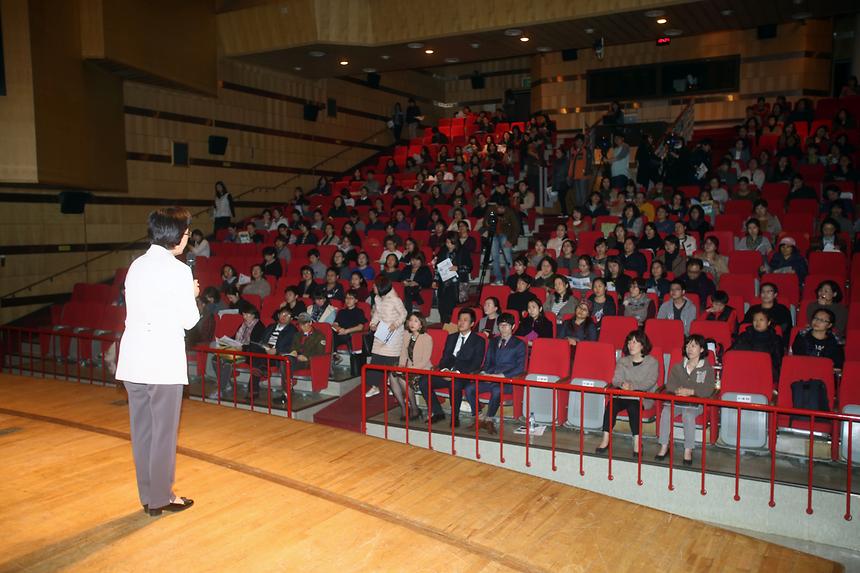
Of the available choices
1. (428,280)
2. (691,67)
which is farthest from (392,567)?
(691,67)

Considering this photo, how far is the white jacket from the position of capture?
10.6 ft

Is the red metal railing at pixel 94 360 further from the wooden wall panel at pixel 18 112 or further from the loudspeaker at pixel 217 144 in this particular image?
the loudspeaker at pixel 217 144

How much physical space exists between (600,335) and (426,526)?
3.89m

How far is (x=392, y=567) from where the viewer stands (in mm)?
3174

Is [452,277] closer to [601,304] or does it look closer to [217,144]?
[601,304]

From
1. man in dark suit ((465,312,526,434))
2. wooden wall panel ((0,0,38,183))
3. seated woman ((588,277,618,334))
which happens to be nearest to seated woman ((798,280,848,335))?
seated woman ((588,277,618,334))

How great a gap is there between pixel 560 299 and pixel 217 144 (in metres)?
9.49

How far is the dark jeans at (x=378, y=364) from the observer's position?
7422 mm

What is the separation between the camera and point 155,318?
324 cm

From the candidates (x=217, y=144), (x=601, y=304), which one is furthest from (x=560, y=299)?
(x=217, y=144)

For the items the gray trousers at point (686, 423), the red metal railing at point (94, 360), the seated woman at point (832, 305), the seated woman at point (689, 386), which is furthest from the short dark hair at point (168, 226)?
the seated woman at point (832, 305)

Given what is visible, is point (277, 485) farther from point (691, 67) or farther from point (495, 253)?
point (691, 67)

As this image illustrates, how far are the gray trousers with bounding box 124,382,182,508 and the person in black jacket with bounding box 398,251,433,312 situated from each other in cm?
576

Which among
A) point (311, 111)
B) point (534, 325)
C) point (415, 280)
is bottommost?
point (534, 325)
